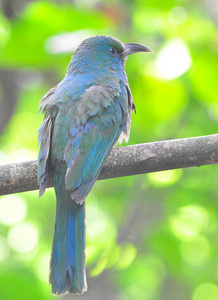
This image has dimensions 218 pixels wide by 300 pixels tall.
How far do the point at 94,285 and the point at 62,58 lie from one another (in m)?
2.50

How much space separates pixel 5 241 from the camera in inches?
228

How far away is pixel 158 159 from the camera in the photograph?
97.9 inches

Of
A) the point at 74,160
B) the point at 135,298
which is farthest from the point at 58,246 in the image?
the point at 135,298

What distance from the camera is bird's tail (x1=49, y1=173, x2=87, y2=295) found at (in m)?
2.60

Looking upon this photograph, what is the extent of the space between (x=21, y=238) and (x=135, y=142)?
2.73 meters

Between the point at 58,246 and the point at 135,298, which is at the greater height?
the point at 135,298

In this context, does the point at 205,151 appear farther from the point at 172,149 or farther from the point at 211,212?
the point at 211,212

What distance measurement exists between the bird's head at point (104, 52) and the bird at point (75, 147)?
0.95 feet

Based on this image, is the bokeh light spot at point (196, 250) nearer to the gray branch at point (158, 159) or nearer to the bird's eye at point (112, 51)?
the bird's eye at point (112, 51)

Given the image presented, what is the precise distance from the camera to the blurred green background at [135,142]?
2.93 metres

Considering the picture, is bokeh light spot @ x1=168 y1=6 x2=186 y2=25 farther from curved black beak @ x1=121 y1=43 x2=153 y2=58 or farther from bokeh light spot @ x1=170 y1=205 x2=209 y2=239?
bokeh light spot @ x1=170 y1=205 x2=209 y2=239

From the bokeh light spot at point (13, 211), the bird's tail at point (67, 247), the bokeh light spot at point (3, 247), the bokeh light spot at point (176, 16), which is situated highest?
the bokeh light spot at point (13, 211)

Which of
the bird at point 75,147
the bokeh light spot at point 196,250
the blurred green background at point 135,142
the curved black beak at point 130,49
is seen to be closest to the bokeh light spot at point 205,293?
the blurred green background at point 135,142

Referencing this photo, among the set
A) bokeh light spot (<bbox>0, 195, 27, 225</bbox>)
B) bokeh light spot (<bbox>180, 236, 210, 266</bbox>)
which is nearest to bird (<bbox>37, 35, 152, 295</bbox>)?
bokeh light spot (<bbox>180, 236, 210, 266</bbox>)
